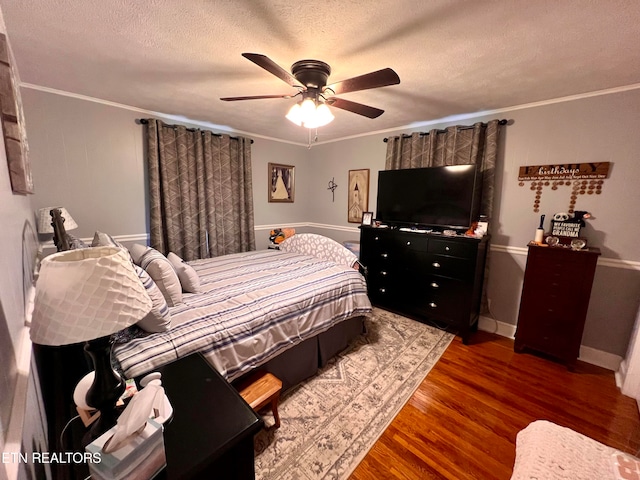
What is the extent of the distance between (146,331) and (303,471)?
3.83 ft

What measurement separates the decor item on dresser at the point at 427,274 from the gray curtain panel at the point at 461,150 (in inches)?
18.3

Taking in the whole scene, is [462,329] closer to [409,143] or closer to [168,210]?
[409,143]

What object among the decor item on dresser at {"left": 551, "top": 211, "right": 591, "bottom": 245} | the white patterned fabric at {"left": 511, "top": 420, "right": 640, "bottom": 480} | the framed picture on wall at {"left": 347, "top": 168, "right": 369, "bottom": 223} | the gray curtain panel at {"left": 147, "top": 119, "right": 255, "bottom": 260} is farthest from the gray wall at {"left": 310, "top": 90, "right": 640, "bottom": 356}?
the gray curtain panel at {"left": 147, "top": 119, "right": 255, "bottom": 260}

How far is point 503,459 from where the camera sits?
151 cm

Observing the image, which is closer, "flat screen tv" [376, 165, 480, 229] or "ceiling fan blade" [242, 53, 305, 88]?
"ceiling fan blade" [242, 53, 305, 88]

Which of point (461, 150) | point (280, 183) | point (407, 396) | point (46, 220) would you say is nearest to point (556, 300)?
point (407, 396)

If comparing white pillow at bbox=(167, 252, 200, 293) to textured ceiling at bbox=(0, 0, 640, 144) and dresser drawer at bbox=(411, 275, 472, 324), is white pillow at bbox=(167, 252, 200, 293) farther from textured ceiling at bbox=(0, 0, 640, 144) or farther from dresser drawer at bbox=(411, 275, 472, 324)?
dresser drawer at bbox=(411, 275, 472, 324)

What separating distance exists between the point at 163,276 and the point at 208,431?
3.65 feet

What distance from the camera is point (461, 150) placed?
114 inches

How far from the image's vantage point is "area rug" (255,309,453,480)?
1482 millimetres

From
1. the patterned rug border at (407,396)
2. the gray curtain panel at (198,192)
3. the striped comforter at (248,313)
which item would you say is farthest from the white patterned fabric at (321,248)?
the patterned rug border at (407,396)

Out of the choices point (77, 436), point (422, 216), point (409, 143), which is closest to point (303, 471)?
point (77, 436)

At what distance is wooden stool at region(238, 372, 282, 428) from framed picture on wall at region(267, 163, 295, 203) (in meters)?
3.00

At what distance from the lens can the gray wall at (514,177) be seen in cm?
220
